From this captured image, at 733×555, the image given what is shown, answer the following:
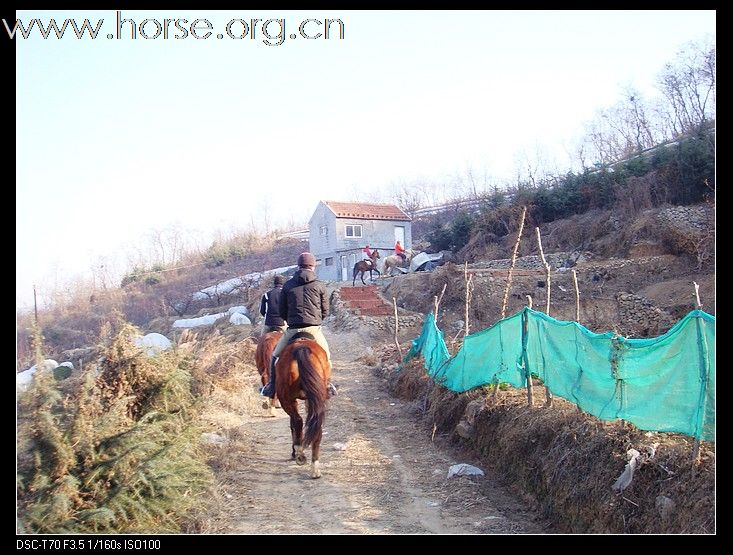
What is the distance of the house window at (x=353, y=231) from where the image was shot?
3738 cm

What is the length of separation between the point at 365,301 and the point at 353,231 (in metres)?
12.6

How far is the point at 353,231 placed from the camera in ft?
123

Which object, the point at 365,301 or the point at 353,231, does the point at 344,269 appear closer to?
the point at 353,231

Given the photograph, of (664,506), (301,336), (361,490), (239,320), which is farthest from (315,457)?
(239,320)

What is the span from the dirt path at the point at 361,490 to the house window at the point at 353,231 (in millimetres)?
28129

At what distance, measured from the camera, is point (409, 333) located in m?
22.1

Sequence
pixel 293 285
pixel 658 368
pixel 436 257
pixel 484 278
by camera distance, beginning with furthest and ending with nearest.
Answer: pixel 436 257 → pixel 484 278 → pixel 293 285 → pixel 658 368

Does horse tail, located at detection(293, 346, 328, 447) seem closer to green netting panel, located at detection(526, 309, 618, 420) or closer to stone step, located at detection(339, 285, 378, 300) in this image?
green netting panel, located at detection(526, 309, 618, 420)

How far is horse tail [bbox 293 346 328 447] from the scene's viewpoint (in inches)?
267

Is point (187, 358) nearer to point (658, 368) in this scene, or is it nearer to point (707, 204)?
point (658, 368)

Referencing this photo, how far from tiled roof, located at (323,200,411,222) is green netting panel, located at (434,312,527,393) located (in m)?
28.3

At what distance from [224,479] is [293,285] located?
251 cm

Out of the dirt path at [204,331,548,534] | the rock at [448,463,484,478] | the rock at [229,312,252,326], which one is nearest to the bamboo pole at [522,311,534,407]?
the rock at [448,463,484,478]
